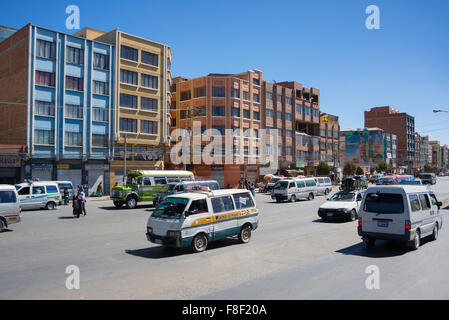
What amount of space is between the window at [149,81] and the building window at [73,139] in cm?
A: 1041

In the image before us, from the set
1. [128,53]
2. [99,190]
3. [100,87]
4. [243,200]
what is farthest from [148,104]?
[243,200]

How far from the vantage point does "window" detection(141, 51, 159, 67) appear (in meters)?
44.8

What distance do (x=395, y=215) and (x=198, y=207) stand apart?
6212 mm

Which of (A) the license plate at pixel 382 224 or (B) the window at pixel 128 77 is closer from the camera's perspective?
(A) the license plate at pixel 382 224

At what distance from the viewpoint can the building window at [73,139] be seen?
38.3m

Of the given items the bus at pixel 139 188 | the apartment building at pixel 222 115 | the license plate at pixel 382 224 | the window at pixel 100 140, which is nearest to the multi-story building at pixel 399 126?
the apartment building at pixel 222 115

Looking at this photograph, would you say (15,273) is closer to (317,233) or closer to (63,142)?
(317,233)

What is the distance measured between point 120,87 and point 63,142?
938 cm

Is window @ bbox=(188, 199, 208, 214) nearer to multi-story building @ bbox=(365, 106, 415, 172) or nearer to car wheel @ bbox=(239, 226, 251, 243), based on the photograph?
car wheel @ bbox=(239, 226, 251, 243)

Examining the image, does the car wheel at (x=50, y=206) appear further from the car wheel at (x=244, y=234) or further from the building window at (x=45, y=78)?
the car wheel at (x=244, y=234)

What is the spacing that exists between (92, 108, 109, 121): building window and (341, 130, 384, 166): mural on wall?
3438 inches

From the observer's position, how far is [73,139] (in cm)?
3872

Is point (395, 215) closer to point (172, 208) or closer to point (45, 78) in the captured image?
point (172, 208)
